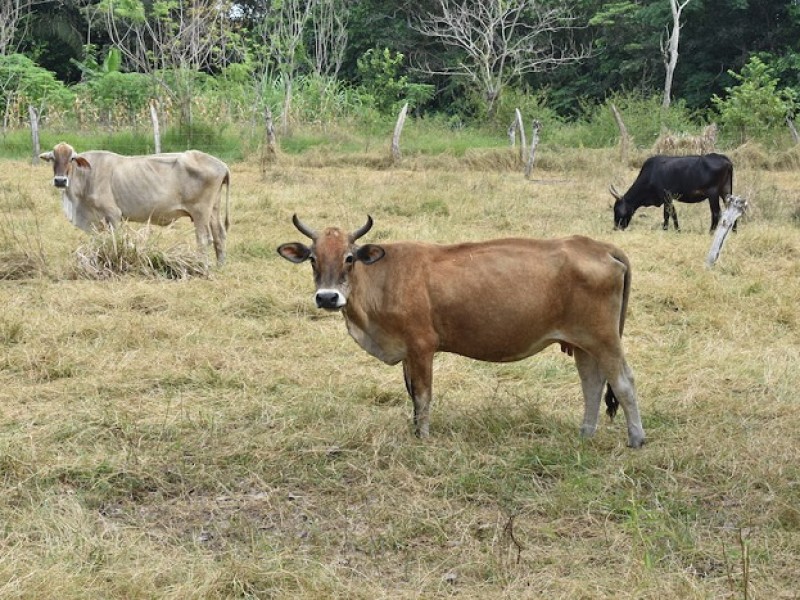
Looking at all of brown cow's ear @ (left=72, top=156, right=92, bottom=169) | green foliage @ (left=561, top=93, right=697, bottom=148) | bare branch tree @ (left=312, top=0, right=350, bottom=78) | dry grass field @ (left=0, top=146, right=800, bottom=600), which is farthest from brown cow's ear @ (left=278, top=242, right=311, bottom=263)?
bare branch tree @ (left=312, top=0, right=350, bottom=78)

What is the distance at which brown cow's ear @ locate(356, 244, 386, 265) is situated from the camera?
17.7ft

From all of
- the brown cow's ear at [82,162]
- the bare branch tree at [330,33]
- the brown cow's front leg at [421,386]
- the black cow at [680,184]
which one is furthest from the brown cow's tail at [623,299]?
the bare branch tree at [330,33]

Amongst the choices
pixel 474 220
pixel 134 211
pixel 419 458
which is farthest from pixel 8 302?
pixel 474 220

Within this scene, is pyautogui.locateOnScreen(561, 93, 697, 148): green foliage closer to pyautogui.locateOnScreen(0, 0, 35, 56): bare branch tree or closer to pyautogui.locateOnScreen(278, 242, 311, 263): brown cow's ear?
pyautogui.locateOnScreen(0, 0, 35, 56): bare branch tree

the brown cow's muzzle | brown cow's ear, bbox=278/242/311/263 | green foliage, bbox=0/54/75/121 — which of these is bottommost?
green foliage, bbox=0/54/75/121

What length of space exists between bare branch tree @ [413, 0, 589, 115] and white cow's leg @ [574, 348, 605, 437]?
2485 cm

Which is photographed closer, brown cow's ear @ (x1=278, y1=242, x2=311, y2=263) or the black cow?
brown cow's ear @ (x1=278, y1=242, x2=311, y2=263)

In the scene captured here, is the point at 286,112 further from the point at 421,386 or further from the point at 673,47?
the point at 421,386

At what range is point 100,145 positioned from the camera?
19.8 metres

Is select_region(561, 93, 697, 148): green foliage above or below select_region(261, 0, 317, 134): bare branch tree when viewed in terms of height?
below

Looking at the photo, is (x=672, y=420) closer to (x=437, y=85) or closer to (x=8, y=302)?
(x=8, y=302)

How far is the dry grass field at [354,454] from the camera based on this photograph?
12.9 ft

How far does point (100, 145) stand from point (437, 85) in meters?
17.5

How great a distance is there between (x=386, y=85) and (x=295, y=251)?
25.8 meters
